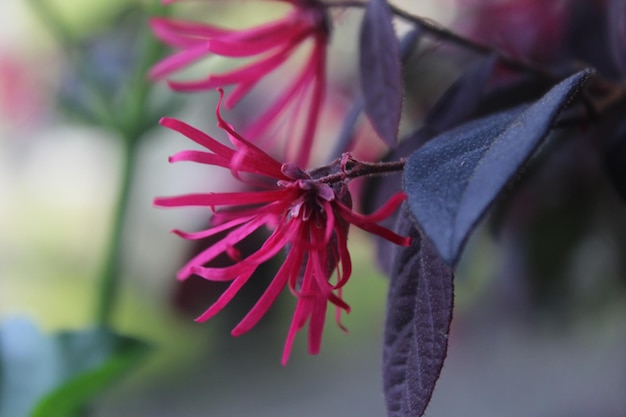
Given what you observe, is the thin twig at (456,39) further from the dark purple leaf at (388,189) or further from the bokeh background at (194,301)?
the bokeh background at (194,301)

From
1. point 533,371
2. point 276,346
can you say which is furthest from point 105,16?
point 533,371

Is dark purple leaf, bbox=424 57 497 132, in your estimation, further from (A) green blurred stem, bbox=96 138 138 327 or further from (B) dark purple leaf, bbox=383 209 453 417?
(A) green blurred stem, bbox=96 138 138 327

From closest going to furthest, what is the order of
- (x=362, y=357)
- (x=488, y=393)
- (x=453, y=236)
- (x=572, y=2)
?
1. (x=453, y=236)
2. (x=572, y=2)
3. (x=488, y=393)
4. (x=362, y=357)

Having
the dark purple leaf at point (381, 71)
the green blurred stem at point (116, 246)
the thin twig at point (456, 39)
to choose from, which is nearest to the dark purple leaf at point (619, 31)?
the thin twig at point (456, 39)

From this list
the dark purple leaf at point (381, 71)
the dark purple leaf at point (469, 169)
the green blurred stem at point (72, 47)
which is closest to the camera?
the dark purple leaf at point (469, 169)

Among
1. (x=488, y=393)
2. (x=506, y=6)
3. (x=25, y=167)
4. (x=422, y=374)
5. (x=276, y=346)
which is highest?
(x=25, y=167)

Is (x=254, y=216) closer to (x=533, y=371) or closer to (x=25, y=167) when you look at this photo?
(x=533, y=371)
